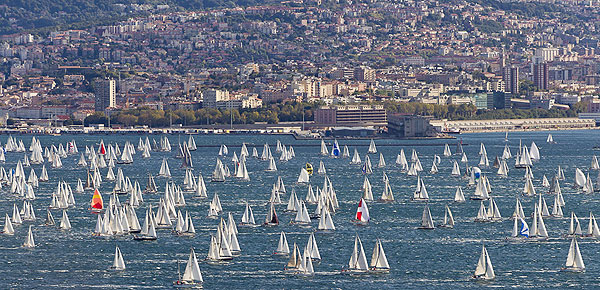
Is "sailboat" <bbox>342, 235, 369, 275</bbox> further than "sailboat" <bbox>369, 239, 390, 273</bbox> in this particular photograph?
No

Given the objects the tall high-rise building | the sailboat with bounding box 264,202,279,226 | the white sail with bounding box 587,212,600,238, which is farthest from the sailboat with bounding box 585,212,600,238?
the tall high-rise building

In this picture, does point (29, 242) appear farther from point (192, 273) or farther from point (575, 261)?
point (575, 261)

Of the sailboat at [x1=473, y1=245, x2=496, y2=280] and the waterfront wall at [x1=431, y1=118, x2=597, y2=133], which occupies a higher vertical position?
the sailboat at [x1=473, y1=245, x2=496, y2=280]

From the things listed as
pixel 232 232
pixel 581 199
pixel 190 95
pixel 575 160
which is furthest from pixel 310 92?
pixel 232 232

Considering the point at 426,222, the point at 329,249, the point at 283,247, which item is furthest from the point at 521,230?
the point at 283,247

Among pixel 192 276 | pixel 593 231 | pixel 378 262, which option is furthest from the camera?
pixel 593 231

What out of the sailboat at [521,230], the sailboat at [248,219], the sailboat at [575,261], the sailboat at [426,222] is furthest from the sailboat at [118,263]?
the sailboat at [521,230]

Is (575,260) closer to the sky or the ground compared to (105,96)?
closer to the sky

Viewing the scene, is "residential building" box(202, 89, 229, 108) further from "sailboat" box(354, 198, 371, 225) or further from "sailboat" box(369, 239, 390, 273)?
"sailboat" box(369, 239, 390, 273)
